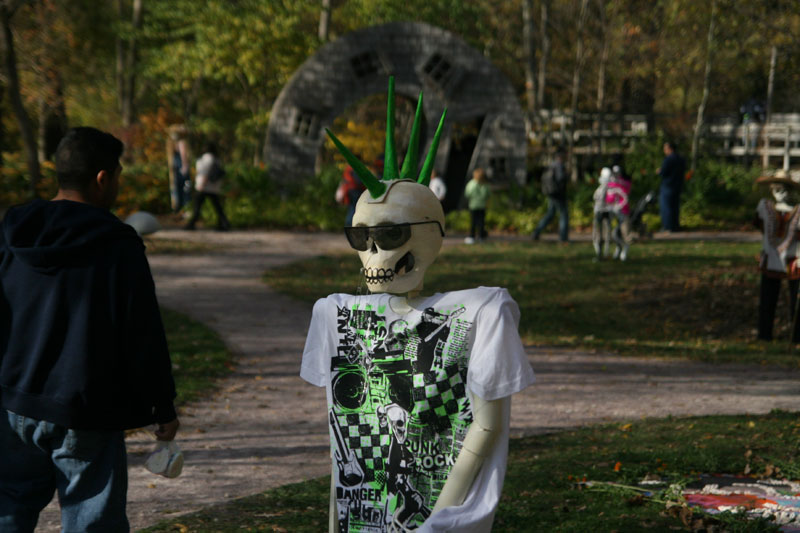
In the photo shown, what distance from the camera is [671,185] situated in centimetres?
2233

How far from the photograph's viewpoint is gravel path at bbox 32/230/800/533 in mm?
6492

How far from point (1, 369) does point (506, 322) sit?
172 cm

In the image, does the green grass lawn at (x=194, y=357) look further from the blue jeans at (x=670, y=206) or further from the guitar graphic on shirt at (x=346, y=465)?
the blue jeans at (x=670, y=206)

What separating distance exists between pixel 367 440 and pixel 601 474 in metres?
3.05

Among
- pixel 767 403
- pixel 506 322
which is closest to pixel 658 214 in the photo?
pixel 767 403

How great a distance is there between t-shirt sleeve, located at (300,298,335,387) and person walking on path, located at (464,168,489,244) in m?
16.2

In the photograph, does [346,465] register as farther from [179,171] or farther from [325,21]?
[325,21]

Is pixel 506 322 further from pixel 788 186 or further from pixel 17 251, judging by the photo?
pixel 788 186

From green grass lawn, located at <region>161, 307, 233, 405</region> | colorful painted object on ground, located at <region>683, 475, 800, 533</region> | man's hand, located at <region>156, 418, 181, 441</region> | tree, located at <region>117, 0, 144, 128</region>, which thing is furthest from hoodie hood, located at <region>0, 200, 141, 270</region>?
tree, located at <region>117, 0, 144, 128</region>

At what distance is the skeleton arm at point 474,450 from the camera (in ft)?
10.4

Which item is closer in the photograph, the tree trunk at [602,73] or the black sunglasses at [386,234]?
the black sunglasses at [386,234]

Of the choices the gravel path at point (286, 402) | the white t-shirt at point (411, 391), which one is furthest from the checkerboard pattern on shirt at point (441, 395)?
the gravel path at point (286, 402)

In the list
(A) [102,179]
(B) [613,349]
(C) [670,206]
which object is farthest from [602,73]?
(A) [102,179]

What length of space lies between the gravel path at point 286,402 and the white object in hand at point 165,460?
2126 mm
